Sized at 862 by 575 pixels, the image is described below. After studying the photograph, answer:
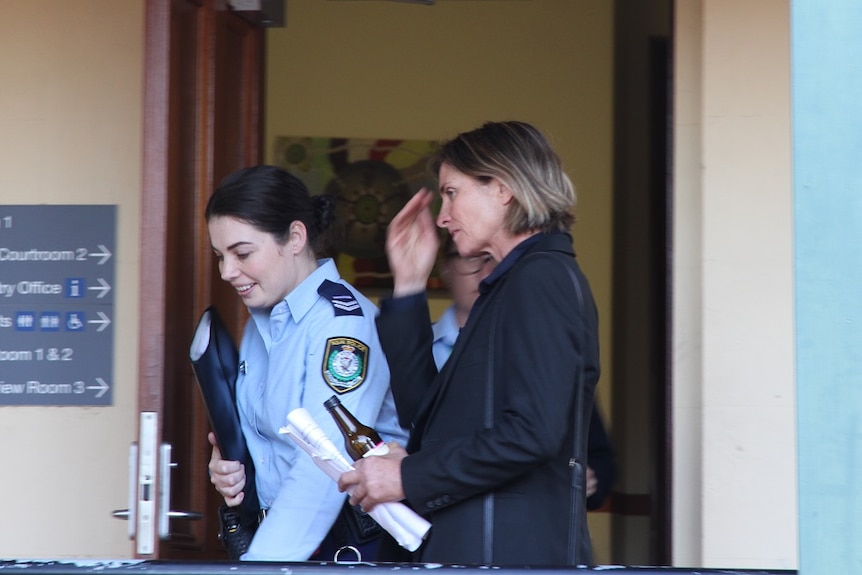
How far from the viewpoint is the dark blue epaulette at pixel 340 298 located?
263 cm

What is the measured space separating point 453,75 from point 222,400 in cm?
313

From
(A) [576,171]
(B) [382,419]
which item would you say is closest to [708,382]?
(B) [382,419]

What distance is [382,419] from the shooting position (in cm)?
267

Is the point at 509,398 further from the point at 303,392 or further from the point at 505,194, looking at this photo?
the point at 303,392

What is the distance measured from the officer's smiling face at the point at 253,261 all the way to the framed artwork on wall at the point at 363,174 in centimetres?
281

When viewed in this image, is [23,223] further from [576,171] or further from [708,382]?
[576,171]

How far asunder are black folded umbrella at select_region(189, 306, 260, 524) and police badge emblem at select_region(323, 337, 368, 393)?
0.96 ft

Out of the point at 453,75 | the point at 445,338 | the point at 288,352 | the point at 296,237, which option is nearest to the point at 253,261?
the point at 296,237

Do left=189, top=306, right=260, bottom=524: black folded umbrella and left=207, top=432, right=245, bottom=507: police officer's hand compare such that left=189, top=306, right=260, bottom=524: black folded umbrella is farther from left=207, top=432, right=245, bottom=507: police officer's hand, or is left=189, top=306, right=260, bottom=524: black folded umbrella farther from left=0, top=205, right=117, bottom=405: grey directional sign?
left=0, top=205, right=117, bottom=405: grey directional sign

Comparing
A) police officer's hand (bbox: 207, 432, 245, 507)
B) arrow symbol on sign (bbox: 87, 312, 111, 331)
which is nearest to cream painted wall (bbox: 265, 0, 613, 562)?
arrow symbol on sign (bbox: 87, 312, 111, 331)

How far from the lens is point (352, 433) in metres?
2.26

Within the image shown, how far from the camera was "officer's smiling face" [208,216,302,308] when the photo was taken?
2.69 m

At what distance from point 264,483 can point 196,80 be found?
1.05 meters

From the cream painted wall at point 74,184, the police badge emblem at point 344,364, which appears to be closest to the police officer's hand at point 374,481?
the police badge emblem at point 344,364
